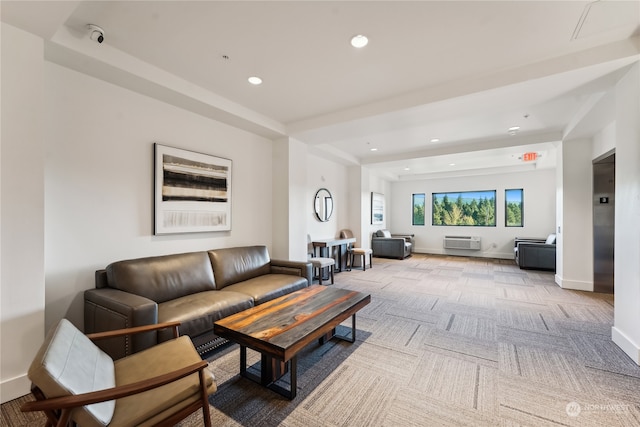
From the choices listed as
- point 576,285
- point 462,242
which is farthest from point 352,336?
point 462,242

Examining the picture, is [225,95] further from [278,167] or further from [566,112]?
[566,112]

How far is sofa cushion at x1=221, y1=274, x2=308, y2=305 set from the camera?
287cm

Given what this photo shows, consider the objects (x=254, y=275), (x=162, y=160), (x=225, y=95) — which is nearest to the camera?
(x=162, y=160)

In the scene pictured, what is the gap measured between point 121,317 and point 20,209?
100cm

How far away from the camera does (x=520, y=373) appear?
2148 millimetres

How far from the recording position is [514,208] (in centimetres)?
774

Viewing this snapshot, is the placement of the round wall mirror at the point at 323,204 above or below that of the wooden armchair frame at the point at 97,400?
above

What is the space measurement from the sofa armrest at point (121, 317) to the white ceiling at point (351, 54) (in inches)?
78.0

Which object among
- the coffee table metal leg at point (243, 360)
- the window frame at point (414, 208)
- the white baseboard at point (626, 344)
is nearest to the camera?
the coffee table metal leg at point (243, 360)

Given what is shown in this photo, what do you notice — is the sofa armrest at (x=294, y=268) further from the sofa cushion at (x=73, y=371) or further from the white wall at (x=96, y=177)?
the sofa cushion at (x=73, y=371)

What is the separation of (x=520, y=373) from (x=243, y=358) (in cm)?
222

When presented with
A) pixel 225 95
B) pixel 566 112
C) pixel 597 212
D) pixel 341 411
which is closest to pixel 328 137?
pixel 225 95

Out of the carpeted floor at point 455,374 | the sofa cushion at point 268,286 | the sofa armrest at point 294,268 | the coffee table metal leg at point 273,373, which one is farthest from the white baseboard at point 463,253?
the coffee table metal leg at point 273,373

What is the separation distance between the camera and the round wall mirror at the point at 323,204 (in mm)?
5785
